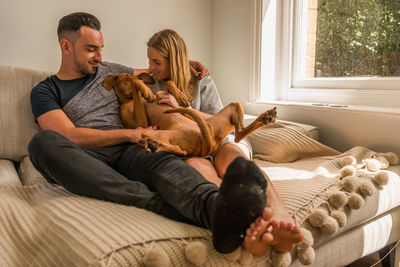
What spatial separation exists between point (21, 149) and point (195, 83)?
3.08ft

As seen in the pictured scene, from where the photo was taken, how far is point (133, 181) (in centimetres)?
108

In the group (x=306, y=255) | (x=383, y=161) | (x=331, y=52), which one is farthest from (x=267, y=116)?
(x=331, y=52)

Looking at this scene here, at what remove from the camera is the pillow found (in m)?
1.62

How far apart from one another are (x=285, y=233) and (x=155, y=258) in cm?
30

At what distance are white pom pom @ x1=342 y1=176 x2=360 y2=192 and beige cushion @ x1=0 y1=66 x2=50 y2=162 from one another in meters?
1.45

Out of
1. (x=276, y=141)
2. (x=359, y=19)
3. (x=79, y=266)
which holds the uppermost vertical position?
(x=359, y=19)

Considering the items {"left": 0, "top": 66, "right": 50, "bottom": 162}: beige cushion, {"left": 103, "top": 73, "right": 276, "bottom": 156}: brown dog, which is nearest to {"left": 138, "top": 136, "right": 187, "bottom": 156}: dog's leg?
{"left": 103, "top": 73, "right": 276, "bottom": 156}: brown dog

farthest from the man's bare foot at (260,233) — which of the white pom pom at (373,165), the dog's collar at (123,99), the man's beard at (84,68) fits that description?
the man's beard at (84,68)

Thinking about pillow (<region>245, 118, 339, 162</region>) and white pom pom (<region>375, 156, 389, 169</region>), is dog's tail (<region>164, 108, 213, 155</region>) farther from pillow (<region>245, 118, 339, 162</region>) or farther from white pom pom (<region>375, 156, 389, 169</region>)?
white pom pom (<region>375, 156, 389, 169</region>)

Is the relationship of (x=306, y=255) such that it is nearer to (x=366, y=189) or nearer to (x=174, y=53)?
(x=366, y=189)

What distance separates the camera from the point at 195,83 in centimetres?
174

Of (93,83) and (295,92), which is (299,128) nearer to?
(295,92)

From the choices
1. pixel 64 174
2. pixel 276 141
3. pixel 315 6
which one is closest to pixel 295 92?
pixel 315 6

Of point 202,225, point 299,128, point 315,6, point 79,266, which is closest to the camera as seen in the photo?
point 79,266
